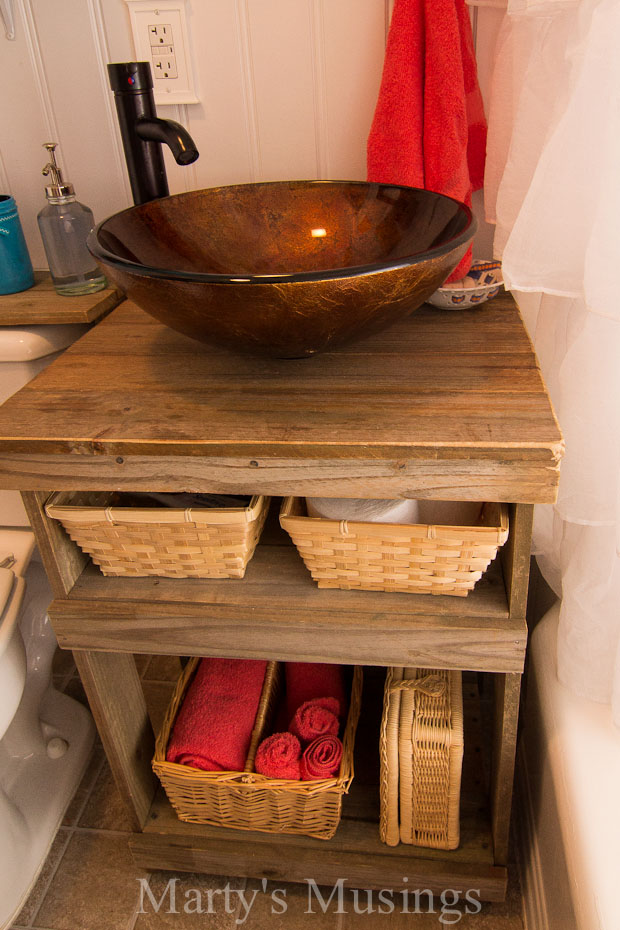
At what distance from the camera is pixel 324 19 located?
3.61 feet

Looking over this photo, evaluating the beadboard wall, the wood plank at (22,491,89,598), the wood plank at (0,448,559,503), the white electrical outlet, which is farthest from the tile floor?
the white electrical outlet

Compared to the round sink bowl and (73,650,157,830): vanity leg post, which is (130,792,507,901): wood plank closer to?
(73,650,157,830): vanity leg post

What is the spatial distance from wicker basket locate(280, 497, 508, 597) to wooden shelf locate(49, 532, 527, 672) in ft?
0.08

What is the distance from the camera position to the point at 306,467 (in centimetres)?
80

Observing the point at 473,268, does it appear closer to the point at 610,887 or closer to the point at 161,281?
the point at 161,281

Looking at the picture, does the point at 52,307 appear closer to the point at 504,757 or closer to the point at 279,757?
the point at 279,757

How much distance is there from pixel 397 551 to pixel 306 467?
0.16 meters

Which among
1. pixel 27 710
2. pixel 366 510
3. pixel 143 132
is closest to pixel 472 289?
pixel 366 510

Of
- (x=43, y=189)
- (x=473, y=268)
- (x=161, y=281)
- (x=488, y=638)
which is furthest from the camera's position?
(x=43, y=189)

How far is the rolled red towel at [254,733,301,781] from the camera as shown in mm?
1092

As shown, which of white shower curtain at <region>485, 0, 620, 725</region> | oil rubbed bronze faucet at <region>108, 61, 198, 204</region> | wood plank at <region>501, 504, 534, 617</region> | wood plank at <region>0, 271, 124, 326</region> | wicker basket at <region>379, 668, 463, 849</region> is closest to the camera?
white shower curtain at <region>485, 0, 620, 725</region>

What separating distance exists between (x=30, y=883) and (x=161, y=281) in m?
1.05

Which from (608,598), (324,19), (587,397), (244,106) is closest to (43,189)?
(244,106)

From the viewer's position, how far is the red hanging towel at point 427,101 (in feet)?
3.24
